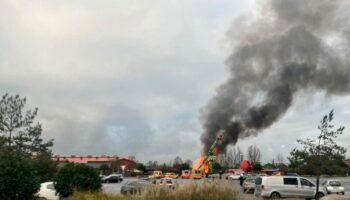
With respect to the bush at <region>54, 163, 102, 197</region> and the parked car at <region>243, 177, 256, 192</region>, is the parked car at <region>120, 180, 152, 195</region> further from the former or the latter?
the parked car at <region>243, 177, 256, 192</region>

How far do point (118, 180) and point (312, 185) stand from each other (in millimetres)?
39103

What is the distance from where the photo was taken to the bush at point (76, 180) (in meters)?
25.0

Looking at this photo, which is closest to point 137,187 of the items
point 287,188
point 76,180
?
point 76,180

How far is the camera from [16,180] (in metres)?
20.2

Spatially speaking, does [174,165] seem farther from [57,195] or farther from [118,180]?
[57,195]

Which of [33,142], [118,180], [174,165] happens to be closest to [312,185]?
[33,142]

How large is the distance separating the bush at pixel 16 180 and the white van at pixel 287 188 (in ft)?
55.4

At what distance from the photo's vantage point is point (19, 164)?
20.5 meters

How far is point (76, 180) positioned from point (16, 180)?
207 inches

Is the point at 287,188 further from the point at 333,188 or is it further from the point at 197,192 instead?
the point at 197,192

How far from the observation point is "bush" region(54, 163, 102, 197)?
25.0 meters

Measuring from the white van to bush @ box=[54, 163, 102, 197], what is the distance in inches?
482

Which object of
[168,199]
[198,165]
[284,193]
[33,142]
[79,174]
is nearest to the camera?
[168,199]

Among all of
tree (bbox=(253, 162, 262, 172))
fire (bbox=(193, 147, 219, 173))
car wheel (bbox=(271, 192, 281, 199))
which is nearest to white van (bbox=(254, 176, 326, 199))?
car wheel (bbox=(271, 192, 281, 199))
